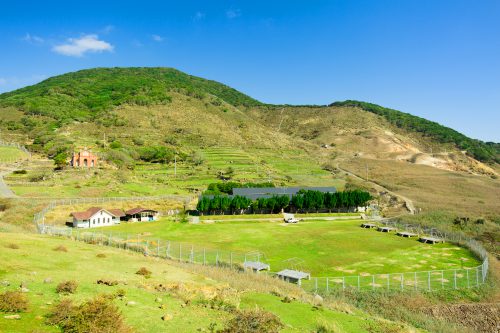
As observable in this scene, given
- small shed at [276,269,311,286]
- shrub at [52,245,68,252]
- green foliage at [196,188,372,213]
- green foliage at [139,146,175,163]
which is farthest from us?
green foliage at [139,146,175,163]

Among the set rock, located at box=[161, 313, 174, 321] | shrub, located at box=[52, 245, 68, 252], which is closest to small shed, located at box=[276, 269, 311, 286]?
shrub, located at box=[52, 245, 68, 252]

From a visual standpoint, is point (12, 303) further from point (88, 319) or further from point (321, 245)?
point (321, 245)

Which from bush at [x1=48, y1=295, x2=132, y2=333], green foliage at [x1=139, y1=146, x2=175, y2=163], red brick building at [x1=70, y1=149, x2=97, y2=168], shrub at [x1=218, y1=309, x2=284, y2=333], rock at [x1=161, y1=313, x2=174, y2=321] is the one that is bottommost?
rock at [x1=161, y1=313, x2=174, y2=321]

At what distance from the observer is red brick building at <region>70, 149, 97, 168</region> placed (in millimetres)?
101125

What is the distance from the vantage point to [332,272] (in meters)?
40.7

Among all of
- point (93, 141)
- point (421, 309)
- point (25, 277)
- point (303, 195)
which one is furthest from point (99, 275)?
point (93, 141)

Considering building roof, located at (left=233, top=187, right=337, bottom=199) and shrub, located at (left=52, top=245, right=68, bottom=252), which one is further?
building roof, located at (left=233, top=187, right=337, bottom=199)

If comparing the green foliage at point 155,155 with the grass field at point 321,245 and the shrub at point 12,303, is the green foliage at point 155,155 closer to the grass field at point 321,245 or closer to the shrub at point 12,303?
the grass field at point 321,245

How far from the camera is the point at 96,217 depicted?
64.6 meters

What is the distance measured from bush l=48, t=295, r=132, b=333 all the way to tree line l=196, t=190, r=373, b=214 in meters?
63.9

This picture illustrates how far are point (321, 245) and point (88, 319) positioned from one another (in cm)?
4521

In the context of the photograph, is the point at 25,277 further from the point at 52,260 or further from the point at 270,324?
the point at 270,324

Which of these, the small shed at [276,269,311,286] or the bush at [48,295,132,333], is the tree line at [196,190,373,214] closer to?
the small shed at [276,269,311,286]

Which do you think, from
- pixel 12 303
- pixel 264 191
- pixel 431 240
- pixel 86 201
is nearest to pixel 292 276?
pixel 12 303
